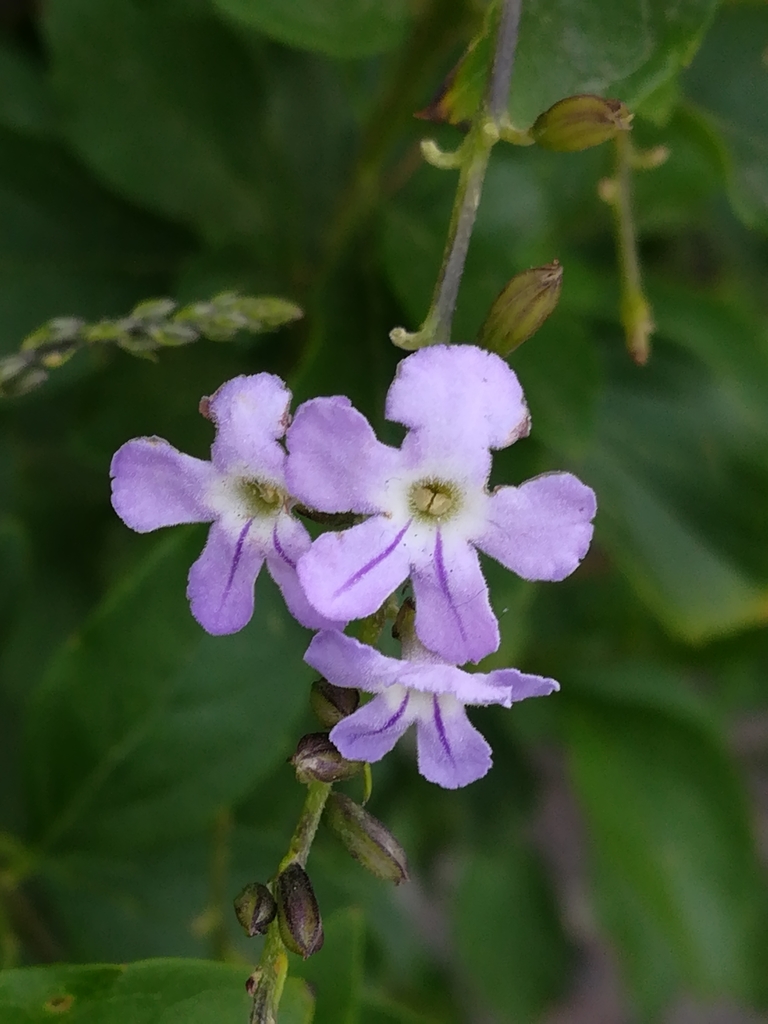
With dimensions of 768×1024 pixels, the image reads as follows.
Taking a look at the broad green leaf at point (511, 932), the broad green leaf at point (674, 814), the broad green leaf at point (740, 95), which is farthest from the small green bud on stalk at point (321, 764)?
the broad green leaf at point (511, 932)

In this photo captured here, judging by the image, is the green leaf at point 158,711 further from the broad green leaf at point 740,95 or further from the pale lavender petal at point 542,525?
the broad green leaf at point 740,95

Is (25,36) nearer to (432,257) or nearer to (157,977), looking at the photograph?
(432,257)

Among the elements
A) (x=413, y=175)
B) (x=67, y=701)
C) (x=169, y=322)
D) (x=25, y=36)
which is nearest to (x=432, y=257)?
(x=413, y=175)

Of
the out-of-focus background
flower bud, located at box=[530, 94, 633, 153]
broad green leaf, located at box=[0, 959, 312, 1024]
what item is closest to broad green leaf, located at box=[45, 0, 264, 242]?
the out-of-focus background

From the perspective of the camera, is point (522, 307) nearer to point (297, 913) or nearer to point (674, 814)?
point (297, 913)

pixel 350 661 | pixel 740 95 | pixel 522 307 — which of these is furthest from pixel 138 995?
pixel 740 95

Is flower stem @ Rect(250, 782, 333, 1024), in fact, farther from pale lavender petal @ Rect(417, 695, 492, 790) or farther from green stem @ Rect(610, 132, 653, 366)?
green stem @ Rect(610, 132, 653, 366)
